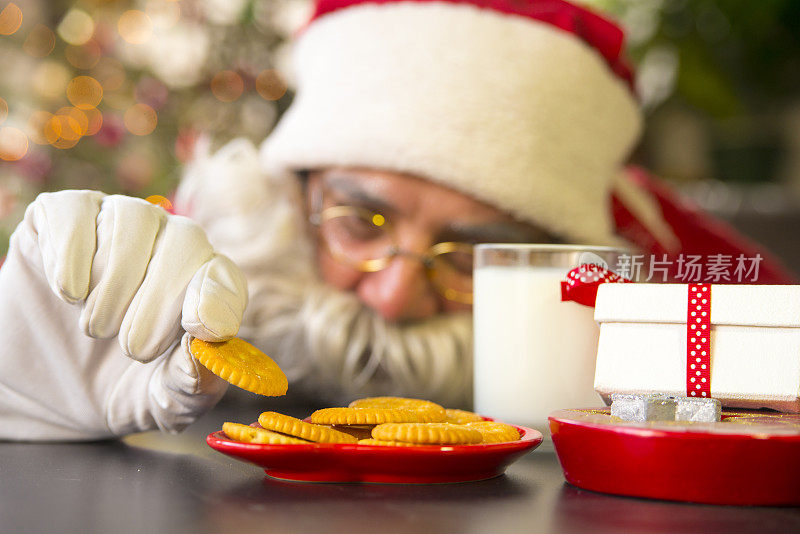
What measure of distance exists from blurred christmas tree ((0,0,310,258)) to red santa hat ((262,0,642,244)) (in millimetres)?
1104

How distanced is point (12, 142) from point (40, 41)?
14.7 inches

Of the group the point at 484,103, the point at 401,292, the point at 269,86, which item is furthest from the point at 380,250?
the point at 269,86

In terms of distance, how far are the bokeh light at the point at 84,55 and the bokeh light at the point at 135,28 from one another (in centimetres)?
10

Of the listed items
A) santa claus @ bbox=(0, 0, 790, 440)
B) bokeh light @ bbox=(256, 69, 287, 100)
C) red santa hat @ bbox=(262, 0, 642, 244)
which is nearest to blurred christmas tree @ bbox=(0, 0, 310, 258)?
bokeh light @ bbox=(256, 69, 287, 100)

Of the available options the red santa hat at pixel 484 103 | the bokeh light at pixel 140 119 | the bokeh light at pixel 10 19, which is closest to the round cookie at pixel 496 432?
the red santa hat at pixel 484 103

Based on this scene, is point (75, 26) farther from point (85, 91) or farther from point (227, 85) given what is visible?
point (227, 85)

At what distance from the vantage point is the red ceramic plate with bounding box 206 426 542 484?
47cm

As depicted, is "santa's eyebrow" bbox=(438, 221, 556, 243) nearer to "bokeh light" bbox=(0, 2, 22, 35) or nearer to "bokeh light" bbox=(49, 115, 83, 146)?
"bokeh light" bbox=(49, 115, 83, 146)

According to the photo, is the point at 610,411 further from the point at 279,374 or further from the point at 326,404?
the point at 326,404

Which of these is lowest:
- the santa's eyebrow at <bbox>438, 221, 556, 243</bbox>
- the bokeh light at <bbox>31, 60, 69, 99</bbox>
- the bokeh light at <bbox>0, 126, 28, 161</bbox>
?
the santa's eyebrow at <bbox>438, 221, 556, 243</bbox>

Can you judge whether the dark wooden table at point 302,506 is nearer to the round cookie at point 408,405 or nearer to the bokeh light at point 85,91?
the round cookie at point 408,405

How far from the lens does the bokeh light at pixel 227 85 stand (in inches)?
87.4

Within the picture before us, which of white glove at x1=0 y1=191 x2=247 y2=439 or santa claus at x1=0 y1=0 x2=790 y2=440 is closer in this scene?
white glove at x1=0 y1=191 x2=247 y2=439

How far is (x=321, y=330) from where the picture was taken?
1128 mm
